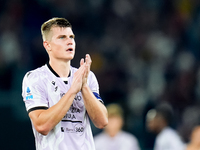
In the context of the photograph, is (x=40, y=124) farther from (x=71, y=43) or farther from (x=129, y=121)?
(x=129, y=121)

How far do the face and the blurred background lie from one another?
4.02 meters

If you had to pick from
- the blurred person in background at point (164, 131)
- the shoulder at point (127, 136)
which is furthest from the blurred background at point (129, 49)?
the blurred person in background at point (164, 131)

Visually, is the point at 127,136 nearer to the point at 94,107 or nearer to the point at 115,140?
the point at 115,140

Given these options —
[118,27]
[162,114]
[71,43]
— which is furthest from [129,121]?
[71,43]

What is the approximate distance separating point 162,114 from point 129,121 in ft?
5.32

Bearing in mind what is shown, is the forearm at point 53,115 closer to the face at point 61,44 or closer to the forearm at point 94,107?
the forearm at point 94,107

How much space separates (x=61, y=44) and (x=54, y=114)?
706mm

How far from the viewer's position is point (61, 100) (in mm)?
3301

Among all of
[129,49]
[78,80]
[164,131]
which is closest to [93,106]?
[78,80]

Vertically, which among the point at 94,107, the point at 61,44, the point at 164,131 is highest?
the point at 61,44

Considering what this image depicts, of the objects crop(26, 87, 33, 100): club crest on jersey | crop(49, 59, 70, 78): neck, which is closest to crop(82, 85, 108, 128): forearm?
crop(49, 59, 70, 78): neck

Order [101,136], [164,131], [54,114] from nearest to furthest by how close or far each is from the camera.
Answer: [54,114]
[164,131]
[101,136]

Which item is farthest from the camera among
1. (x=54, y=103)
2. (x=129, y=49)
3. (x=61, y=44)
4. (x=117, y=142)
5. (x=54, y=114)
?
(x=129, y=49)

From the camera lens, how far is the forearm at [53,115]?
327 centimetres
